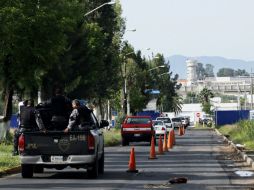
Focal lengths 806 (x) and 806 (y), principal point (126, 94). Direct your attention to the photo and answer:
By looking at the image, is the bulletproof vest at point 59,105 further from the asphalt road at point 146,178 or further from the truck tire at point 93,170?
the truck tire at point 93,170

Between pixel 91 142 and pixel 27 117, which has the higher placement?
pixel 27 117

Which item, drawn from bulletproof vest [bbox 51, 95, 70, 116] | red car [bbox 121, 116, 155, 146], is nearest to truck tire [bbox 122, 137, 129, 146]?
red car [bbox 121, 116, 155, 146]

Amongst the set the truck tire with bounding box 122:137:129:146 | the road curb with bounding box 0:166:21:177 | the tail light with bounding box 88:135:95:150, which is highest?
the tail light with bounding box 88:135:95:150

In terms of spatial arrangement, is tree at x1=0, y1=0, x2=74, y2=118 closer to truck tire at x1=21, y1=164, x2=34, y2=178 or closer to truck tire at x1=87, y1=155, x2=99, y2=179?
truck tire at x1=21, y1=164, x2=34, y2=178

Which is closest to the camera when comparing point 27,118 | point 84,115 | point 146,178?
point 146,178

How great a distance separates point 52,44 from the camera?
30969mm

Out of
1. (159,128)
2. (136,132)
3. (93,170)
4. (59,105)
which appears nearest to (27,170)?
(93,170)

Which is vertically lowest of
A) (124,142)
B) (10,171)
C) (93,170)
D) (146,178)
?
(146,178)

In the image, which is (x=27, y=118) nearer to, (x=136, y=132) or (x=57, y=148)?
(x=57, y=148)

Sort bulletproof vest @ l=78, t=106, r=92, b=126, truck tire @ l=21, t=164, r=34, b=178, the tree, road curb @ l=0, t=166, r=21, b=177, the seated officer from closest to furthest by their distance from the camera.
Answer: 1. truck tire @ l=21, t=164, r=34, b=178
2. the seated officer
3. bulletproof vest @ l=78, t=106, r=92, b=126
4. road curb @ l=0, t=166, r=21, b=177
5. the tree

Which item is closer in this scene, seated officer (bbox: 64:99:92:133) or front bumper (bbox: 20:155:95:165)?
front bumper (bbox: 20:155:95:165)

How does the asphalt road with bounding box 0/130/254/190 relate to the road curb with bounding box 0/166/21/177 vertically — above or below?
below

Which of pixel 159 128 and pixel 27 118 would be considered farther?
pixel 159 128

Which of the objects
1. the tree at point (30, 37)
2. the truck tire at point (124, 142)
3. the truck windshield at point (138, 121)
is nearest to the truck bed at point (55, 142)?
the tree at point (30, 37)
